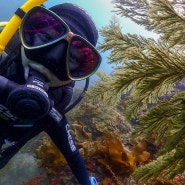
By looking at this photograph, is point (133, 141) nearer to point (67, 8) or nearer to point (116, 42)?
point (116, 42)

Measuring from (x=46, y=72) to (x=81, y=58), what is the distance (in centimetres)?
57

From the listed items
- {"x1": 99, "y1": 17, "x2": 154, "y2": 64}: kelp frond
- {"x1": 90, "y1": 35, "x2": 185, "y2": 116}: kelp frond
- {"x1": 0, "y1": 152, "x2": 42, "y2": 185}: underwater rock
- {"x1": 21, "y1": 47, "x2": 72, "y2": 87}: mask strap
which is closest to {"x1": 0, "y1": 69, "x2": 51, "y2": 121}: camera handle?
{"x1": 21, "y1": 47, "x2": 72, "y2": 87}: mask strap

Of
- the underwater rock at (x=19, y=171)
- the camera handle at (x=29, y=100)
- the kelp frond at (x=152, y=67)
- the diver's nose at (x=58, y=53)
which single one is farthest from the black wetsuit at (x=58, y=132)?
the underwater rock at (x=19, y=171)

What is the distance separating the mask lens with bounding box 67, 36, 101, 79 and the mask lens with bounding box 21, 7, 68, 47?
0.18 meters

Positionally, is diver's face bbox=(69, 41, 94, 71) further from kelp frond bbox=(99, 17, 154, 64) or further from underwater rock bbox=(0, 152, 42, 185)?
underwater rock bbox=(0, 152, 42, 185)

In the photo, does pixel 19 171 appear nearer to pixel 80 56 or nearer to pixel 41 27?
pixel 80 56

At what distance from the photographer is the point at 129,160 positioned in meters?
4.45

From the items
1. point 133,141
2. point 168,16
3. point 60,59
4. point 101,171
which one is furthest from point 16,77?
point 133,141

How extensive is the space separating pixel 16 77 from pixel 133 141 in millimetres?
3645

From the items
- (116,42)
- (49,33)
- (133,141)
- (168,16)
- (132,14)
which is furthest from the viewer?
(132,14)

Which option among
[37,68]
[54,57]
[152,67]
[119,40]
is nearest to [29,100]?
[37,68]

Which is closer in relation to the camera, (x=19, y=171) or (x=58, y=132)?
(x=58, y=132)

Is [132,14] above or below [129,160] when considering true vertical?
above

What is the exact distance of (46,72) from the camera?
7.70ft
